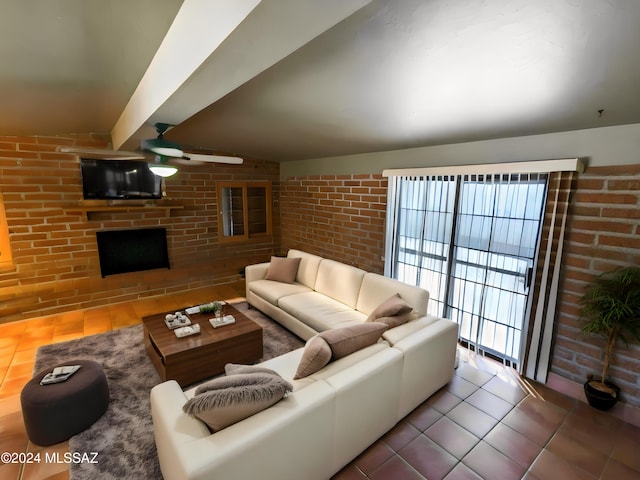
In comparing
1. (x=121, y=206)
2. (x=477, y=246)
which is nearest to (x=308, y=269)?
(x=477, y=246)

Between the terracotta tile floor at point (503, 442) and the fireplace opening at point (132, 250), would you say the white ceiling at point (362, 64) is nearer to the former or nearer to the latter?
the fireplace opening at point (132, 250)

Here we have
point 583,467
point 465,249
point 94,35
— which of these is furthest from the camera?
point 465,249

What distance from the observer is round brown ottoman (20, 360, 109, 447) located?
2.02 m

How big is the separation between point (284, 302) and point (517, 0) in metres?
3.27

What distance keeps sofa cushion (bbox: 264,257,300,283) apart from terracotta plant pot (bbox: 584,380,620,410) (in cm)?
323

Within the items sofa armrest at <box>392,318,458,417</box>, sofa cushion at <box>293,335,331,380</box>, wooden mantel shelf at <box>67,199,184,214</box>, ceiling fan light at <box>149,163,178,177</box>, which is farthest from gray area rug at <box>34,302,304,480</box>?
ceiling fan light at <box>149,163,178,177</box>

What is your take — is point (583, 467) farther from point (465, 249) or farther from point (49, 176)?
point (49, 176)

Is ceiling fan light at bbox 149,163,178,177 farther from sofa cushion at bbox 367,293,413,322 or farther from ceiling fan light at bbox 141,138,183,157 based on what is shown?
sofa cushion at bbox 367,293,413,322

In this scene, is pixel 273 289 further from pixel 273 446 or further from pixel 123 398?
pixel 273 446

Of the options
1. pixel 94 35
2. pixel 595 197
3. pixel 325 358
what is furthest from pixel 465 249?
pixel 94 35

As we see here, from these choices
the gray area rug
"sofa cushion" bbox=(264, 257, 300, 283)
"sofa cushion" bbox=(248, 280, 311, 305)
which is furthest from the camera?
"sofa cushion" bbox=(264, 257, 300, 283)

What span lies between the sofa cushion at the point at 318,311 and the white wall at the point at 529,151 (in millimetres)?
1854

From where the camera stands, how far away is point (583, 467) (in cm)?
195

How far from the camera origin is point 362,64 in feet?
5.42
